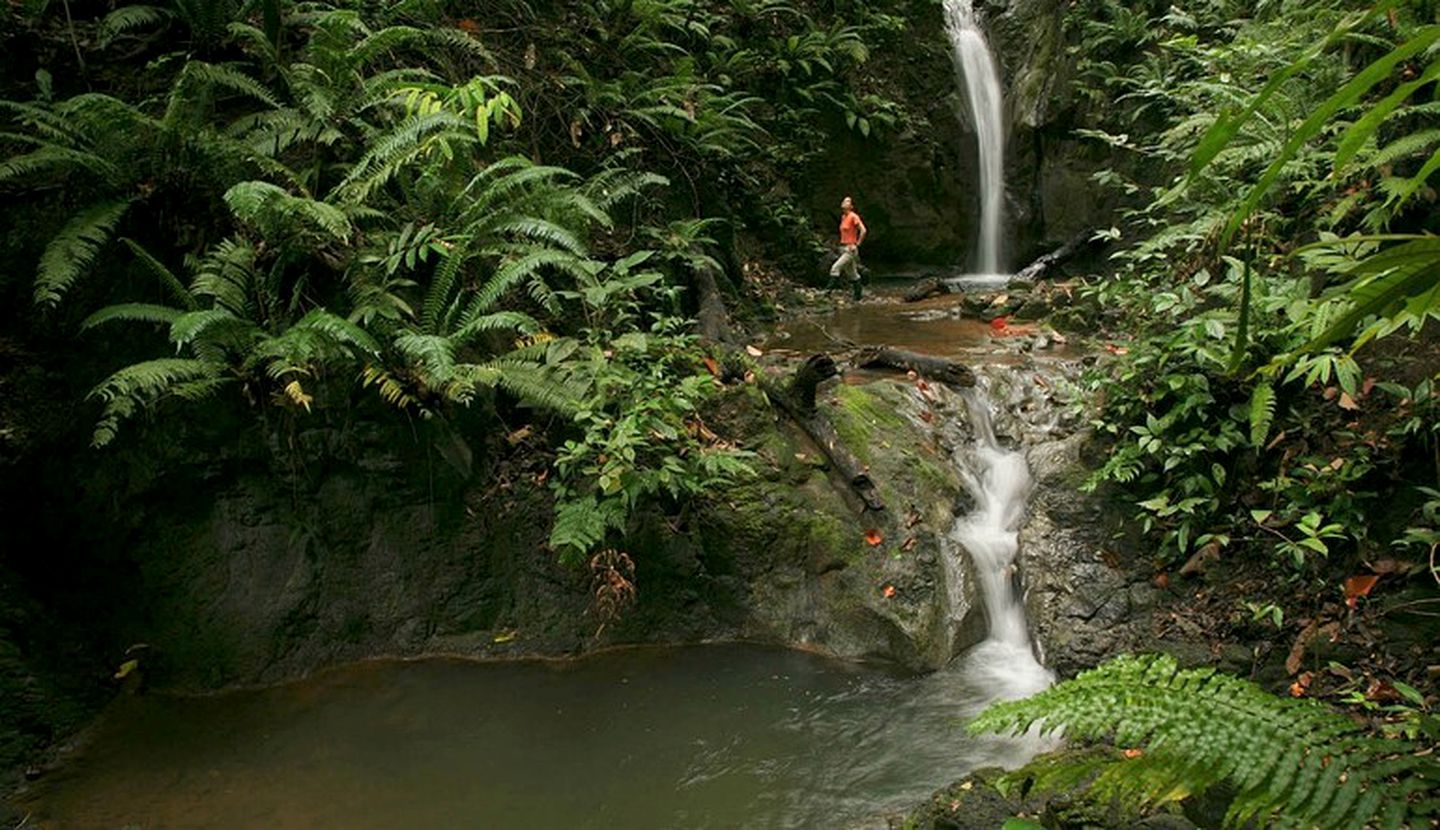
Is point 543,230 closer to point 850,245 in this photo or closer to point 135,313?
point 135,313

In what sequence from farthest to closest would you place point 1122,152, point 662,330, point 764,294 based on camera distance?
1. point 1122,152
2. point 764,294
3. point 662,330

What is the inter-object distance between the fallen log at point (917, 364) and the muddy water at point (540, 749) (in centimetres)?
281

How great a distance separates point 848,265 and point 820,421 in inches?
189

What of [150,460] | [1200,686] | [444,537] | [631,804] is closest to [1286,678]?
[1200,686]

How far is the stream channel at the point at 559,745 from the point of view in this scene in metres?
4.01

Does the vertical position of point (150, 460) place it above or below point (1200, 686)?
above

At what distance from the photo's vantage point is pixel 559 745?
4.49m

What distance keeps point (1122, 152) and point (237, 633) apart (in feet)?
36.0

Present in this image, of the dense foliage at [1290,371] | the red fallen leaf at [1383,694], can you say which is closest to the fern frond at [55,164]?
the dense foliage at [1290,371]

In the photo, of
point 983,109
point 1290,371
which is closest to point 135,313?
point 1290,371

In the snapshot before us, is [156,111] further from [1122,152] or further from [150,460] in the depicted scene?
[1122,152]

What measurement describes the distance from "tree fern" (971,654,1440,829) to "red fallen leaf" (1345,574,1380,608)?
7.51 feet

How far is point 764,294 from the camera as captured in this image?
9.80 metres

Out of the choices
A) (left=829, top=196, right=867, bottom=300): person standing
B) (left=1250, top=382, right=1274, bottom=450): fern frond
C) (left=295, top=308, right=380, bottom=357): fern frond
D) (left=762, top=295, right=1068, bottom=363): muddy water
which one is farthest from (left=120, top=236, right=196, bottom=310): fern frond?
(left=829, top=196, right=867, bottom=300): person standing
